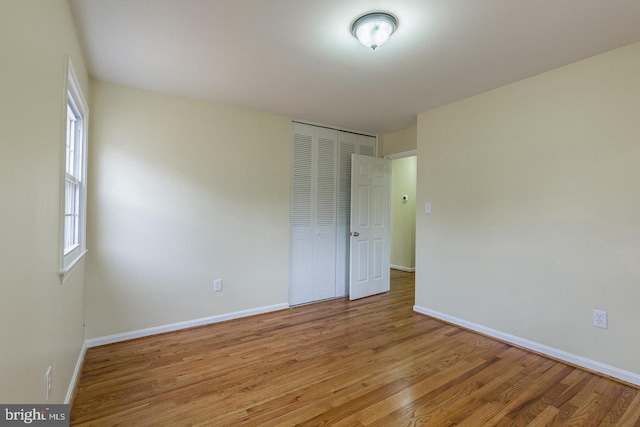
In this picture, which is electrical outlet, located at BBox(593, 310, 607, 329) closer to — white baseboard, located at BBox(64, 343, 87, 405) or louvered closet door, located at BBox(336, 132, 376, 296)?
louvered closet door, located at BBox(336, 132, 376, 296)

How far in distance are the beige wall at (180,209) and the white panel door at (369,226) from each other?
94cm

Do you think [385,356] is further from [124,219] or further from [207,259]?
[124,219]

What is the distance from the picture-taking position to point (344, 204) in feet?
14.0

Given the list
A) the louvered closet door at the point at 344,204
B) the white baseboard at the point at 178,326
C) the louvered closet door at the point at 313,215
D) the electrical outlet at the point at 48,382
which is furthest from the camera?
the louvered closet door at the point at 344,204

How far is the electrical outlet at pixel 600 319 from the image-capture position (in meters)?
2.22

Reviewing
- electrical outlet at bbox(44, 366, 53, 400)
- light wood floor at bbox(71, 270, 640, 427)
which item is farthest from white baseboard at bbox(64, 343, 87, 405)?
electrical outlet at bbox(44, 366, 53, 400)

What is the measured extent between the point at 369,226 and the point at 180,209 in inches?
95.0

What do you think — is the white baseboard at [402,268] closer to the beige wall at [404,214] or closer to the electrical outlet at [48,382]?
the beige wall at [404,214]

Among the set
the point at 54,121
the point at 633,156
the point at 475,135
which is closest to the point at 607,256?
the point at 633,156

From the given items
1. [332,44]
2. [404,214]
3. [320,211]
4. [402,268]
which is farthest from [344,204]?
[402,268]

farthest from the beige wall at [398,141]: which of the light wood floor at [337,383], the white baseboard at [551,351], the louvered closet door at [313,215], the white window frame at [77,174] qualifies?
the white window frame at [77,174]

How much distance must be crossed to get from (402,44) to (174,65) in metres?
1.77

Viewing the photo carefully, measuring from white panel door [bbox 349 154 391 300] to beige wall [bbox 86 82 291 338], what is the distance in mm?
942

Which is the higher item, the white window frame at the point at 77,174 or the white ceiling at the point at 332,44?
the white ceiling at the point at 332,44
